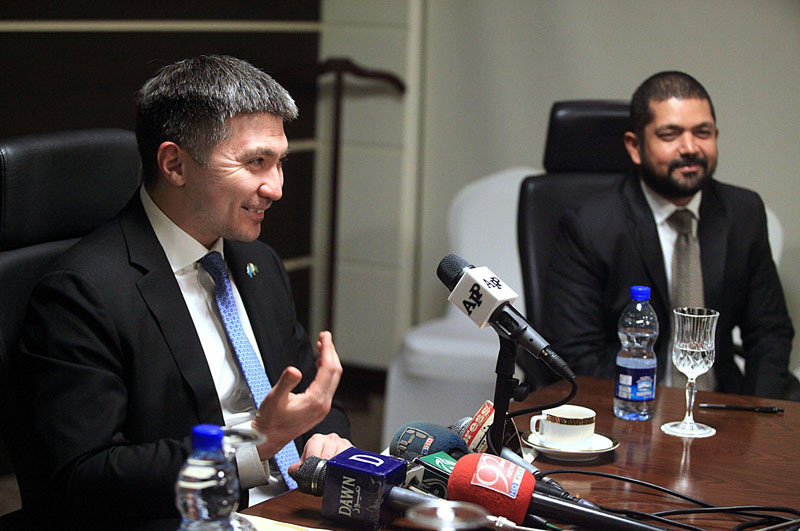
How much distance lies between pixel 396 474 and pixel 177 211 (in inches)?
26.3

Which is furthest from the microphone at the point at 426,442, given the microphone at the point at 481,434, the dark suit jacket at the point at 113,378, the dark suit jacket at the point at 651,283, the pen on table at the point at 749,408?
the dark suit jacket at the point at 651,283

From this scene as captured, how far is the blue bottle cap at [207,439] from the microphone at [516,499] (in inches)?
15.0

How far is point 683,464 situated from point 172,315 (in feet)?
2.79

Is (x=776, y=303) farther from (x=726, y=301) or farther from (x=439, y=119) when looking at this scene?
(x=439, y=119)

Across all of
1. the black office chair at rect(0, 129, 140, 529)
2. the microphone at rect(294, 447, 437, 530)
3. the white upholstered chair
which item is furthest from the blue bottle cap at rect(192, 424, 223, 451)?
the white upholstered chair

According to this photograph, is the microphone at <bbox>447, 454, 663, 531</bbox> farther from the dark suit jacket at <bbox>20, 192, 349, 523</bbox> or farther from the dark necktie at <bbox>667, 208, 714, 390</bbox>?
the dark necktie at <bbox>667, 208, 714, 390</bbox>

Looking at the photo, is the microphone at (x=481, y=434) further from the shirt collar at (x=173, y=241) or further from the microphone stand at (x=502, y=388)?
the shirt collar at (x=173, y=241)

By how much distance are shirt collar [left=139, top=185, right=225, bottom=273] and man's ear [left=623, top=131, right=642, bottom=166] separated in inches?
52.3

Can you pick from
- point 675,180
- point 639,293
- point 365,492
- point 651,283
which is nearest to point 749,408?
point 639,293

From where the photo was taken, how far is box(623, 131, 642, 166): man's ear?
265cm

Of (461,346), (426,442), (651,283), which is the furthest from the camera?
(461,346)

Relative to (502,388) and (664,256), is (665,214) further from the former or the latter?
(502,388)

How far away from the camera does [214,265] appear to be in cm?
177

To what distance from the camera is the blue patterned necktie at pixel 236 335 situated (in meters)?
1.76
